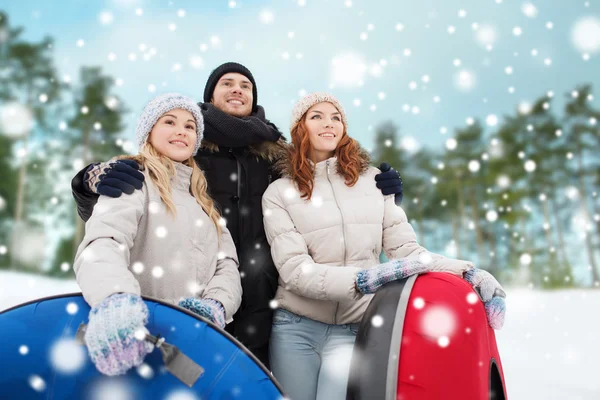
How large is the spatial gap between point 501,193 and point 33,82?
45.1ft

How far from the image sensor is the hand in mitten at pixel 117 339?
1118 mm

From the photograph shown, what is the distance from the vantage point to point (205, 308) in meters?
1.59

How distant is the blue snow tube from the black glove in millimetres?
1121

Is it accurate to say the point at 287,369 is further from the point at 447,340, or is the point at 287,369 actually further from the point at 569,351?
the point at 569,351

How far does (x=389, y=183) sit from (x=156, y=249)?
1012 mm

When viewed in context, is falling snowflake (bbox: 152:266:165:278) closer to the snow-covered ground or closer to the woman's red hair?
the woman's red hair

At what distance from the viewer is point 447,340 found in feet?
4.45

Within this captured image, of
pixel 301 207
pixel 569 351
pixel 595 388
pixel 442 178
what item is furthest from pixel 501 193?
pixel 301 207

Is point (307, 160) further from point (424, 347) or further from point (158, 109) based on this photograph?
point (424, 347)

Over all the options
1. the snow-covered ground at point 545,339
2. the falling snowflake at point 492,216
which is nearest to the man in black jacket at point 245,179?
the snow-covered ground at point 545,339

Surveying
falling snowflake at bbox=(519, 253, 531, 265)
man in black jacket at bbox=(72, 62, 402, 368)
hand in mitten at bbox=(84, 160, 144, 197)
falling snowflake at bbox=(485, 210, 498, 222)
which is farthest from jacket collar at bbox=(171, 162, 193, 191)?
falling snowflake at bbox=(485, 210, 498, 222)

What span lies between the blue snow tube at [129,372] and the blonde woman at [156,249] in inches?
2.1

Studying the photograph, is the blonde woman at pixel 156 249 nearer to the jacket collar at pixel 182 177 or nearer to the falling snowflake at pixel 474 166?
the jacket collar at pixel 182 177

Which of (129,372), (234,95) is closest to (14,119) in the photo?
(234,95)
